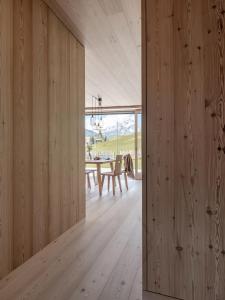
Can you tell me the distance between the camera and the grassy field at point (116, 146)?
7.65 metres

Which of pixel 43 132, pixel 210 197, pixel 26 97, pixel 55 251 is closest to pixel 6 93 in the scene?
pixel 26 97

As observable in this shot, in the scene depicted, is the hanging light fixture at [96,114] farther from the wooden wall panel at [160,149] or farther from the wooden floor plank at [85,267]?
the wooden wall panel at [160,149]

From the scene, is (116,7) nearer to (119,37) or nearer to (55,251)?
(119,37)

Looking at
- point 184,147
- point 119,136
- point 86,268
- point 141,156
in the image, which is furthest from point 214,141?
point 119,136

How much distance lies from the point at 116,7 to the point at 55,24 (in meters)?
0.73

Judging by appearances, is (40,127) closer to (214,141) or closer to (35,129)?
(35,129)

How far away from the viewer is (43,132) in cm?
222

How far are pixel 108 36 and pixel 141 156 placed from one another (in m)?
1.91

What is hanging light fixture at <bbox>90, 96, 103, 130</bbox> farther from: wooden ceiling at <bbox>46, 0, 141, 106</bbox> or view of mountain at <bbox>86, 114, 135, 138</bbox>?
wooden ceiling at <bbox>46, 0, 141, 106</bbox>

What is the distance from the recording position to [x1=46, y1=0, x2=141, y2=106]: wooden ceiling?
2.18 m

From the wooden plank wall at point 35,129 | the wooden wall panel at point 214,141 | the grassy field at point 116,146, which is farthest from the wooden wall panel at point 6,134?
the grassy field at point 116,146

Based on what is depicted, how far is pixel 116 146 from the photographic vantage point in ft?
25.8

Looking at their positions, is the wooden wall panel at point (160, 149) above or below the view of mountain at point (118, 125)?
below

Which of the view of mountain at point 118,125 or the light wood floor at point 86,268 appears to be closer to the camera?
the light wood floor at point 86,268
